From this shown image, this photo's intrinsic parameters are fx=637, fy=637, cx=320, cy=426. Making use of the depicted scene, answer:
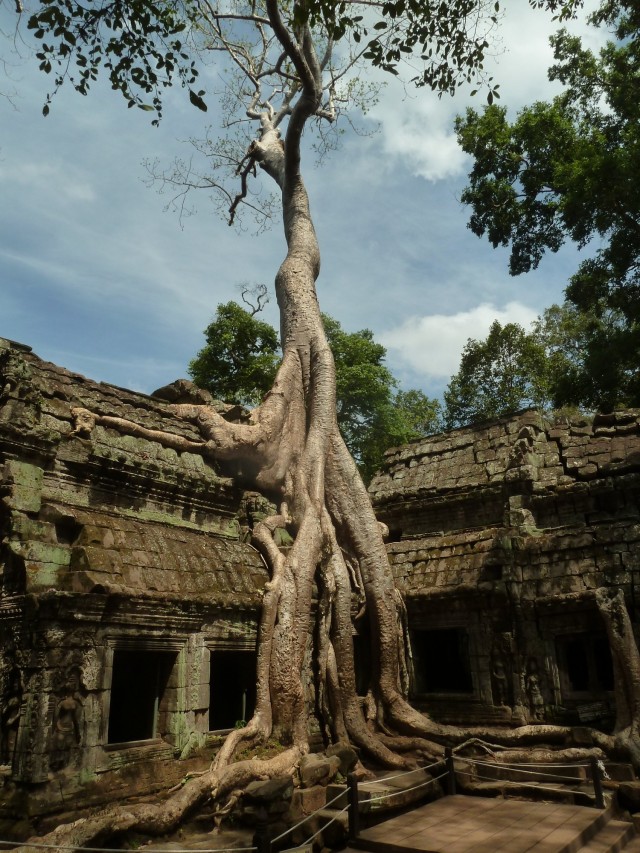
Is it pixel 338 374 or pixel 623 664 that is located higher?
pixel 338 374

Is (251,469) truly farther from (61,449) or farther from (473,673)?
(473,673)

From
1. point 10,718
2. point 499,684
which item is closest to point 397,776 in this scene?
point 499,684

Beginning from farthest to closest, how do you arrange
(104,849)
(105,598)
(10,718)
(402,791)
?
1. (402,791)
2. (105,598)
3. (10,718)
4. (104,849)

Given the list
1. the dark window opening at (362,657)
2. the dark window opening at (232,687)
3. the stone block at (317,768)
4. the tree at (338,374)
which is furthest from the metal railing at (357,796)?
the tree at (338,374)

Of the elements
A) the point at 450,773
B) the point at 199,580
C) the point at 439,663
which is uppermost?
the point at 199,580

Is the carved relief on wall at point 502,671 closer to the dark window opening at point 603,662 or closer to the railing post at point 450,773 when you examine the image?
the dark window opening at point 603,662

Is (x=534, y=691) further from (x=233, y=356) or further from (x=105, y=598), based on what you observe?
(x=233, y=356)

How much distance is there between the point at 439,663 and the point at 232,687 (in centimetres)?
376

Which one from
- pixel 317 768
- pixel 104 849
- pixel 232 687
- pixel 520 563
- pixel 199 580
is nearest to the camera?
pixel 104 849

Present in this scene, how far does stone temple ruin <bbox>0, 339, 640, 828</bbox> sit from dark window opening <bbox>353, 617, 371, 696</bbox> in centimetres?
3

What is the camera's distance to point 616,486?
9.77 meters

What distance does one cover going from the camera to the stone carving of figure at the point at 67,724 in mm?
5871

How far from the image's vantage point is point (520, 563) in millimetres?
9664

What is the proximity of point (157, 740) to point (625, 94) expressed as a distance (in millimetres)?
15338
